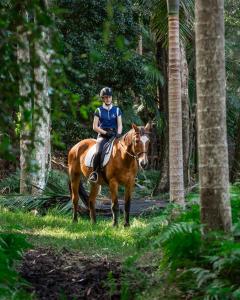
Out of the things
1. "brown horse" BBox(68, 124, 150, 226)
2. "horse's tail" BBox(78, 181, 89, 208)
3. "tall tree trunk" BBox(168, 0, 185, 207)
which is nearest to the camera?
"tall tree trunk" BBox(168, 0, 185, 207)

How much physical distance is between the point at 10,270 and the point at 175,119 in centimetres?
637

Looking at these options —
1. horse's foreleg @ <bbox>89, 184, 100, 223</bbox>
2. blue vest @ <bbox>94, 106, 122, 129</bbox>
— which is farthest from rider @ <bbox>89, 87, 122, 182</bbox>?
horse's foreleg @ <bbox>89, 184, 100, 223</bbox>

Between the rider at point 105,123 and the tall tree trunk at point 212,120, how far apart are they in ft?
26.1

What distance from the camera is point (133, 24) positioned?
32.4 meters

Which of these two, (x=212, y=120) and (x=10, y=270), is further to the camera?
(x=212, y=120)

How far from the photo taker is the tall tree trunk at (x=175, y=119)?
503 inches

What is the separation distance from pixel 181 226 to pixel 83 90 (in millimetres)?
23219

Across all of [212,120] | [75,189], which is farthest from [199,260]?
[75,189]

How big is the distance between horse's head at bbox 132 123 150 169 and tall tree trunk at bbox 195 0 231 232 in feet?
23.9

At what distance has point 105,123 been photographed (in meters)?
15.9

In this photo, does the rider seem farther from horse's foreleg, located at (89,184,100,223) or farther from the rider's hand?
horse's foreleg, located at (89,184,100,223)

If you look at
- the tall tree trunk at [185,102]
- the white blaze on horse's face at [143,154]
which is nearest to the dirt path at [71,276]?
the white blaze on horse's face at [143,154]

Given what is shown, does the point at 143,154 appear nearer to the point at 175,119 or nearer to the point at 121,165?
the point at 121,165

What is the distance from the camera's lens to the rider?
1566 centimetres
